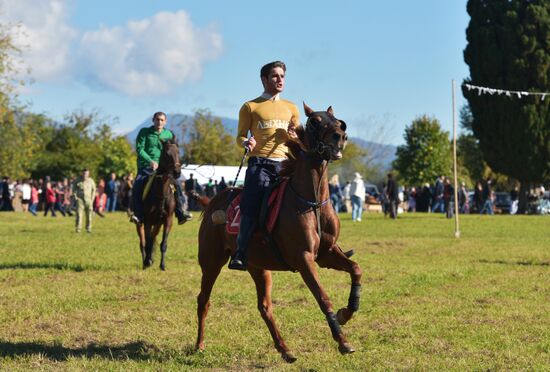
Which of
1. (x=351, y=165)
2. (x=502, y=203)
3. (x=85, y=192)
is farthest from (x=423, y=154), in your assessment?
(x=85, y=192)

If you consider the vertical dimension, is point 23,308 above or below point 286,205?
below

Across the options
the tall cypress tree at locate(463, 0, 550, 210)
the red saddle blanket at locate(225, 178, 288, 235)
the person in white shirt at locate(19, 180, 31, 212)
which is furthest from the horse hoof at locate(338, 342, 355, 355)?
the tall cypress tree at locate(463, 0, 550, 210)

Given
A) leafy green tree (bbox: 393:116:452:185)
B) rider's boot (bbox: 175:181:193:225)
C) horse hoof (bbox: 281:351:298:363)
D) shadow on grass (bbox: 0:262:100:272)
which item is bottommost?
horse hoof (bbox: 281:351:298:363)

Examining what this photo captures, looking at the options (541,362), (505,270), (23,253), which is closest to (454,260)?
(505,270)

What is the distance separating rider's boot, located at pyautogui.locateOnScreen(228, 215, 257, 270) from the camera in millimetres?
7988

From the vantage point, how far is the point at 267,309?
27.2 feet

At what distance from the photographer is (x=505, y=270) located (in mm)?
16500

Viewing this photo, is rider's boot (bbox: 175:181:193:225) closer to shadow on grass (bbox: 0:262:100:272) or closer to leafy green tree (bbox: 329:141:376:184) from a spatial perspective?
shadow on grass (bbox: 0:262:100:272)

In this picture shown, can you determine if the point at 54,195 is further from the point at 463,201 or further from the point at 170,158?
the point at 170,158

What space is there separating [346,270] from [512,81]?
52290 mm

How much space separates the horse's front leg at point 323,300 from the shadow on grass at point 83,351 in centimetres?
186

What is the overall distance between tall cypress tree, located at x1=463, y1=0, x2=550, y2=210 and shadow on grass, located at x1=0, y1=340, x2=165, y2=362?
5128cm

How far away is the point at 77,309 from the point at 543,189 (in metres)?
54.7

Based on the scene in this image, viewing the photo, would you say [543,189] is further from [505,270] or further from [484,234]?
[505,270]
